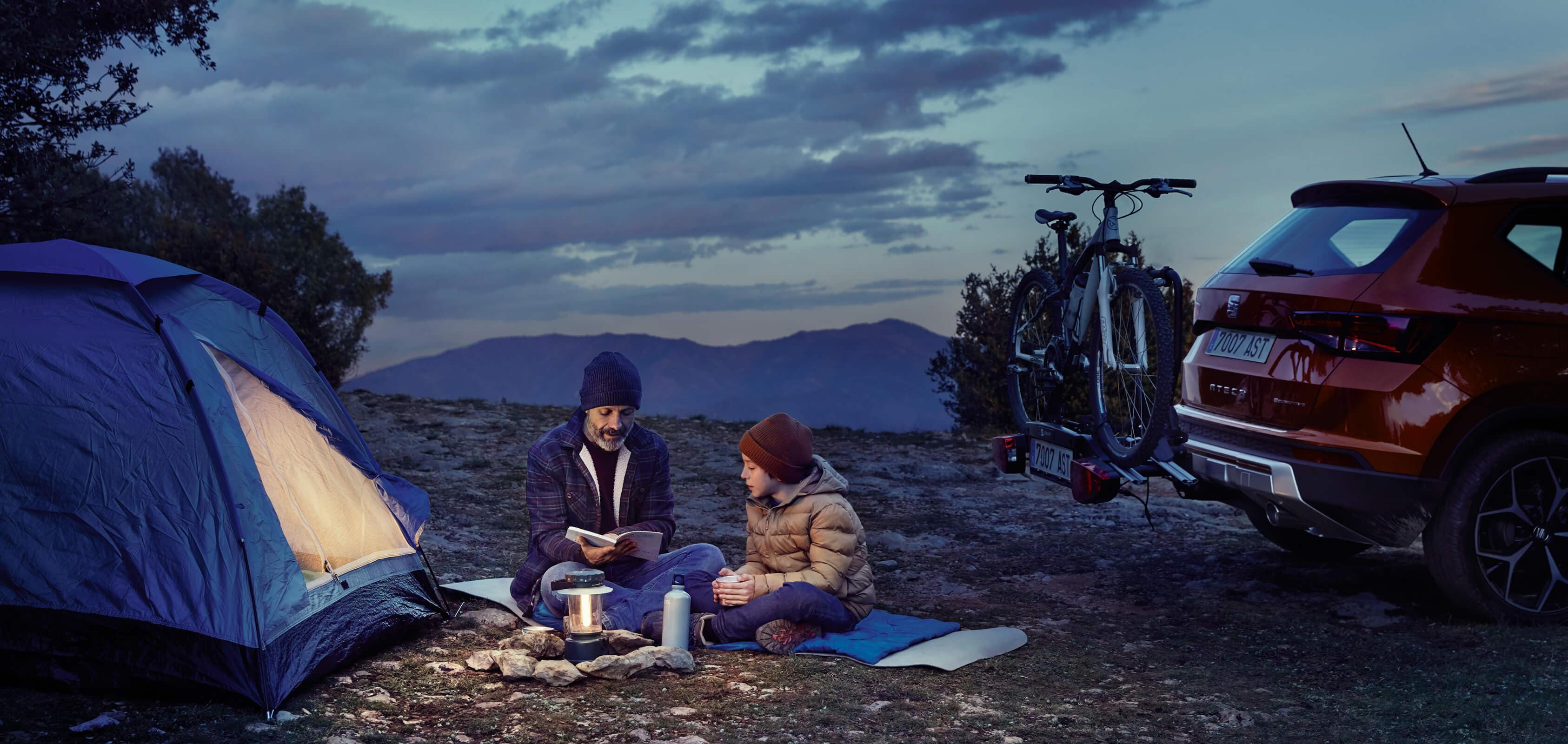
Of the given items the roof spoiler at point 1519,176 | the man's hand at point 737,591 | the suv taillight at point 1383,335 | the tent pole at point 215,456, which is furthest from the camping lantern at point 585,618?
the roof spoiler at point 1519,176

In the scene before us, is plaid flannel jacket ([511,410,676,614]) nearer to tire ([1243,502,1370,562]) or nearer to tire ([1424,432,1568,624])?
tire ([1424,432,1568,624])

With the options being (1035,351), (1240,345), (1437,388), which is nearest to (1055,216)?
(1035,351)

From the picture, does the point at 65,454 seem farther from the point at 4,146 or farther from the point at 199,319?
the point at 4,146

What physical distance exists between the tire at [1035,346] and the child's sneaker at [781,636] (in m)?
2.56

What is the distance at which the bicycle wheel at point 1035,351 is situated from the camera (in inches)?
285

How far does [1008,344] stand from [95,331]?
536 centimetres

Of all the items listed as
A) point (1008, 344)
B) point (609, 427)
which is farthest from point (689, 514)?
point (609, 427)

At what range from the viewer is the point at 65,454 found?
15.7 feet

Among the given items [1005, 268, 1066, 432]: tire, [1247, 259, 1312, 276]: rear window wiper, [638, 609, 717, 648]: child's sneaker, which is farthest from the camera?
[1005, 268, 1066, 432]: tire

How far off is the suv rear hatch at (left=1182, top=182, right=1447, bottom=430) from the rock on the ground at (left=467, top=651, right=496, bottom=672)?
3.85 metres

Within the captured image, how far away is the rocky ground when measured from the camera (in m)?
4.30

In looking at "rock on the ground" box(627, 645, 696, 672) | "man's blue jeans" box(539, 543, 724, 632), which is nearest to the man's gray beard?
"man's blue jeans" box(539, 543, 724, 632)

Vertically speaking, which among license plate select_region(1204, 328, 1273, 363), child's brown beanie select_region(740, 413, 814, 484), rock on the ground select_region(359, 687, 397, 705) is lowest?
rock on the ground select_region(359, 687, 397, 705)

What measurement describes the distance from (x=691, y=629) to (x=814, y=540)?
726mm
